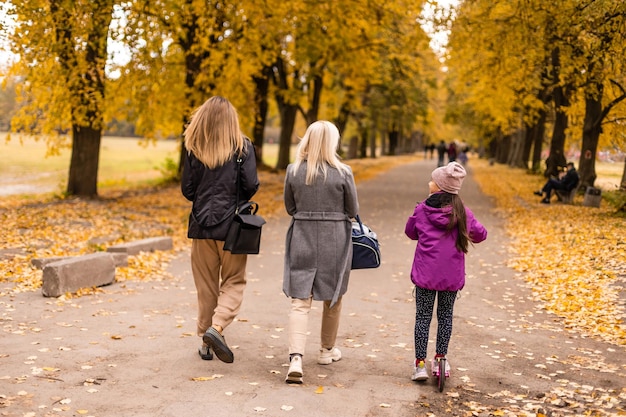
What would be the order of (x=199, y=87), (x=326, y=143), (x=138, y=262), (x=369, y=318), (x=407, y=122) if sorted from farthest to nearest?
(x=407, y=122)
(x=199, y=87)
(x=138, y=262)
(x=369, y=318)
(x=326, y=143)

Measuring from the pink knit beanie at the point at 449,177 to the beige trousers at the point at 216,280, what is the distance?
65.9 inches

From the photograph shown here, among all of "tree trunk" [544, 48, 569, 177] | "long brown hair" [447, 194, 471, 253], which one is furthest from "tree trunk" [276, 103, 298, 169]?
"long brown hair" [447, 194, 471, 253]

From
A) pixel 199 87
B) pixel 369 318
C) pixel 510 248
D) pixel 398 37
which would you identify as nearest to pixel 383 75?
pixel 398 37

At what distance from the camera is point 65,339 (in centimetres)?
671

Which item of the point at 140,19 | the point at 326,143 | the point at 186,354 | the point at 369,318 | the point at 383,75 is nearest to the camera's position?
the point at 326,143

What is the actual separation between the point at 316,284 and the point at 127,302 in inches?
141

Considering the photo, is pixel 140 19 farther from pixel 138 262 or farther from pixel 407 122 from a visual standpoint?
pixel 407 122

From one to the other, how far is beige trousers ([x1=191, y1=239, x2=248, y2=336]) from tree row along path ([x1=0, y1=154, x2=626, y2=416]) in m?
0.41

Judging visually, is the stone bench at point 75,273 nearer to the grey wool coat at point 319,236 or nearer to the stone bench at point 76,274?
the stone bench at point 76,274

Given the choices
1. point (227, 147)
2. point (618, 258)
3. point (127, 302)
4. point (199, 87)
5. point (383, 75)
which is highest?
point (383, 75)

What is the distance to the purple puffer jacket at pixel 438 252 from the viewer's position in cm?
571

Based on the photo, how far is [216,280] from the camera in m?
6.29

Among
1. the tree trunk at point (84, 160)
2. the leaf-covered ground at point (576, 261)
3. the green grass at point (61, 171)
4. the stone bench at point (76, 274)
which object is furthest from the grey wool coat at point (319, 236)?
the tree trunk at point (84, 160)

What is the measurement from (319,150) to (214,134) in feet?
2.99
